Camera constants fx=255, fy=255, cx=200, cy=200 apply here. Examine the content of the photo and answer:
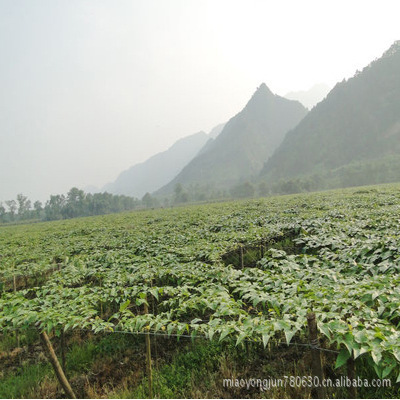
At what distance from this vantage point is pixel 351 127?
511 ft

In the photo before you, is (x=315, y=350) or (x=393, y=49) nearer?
(x=315, y=350)

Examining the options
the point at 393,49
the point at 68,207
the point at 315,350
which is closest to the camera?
the point at 315,350

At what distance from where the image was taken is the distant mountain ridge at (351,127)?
143500 mm

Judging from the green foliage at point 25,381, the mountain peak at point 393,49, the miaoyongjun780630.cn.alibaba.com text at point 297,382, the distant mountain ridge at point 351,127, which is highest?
the mountain peak at point 393,49

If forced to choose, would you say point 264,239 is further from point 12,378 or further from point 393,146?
point 393,146

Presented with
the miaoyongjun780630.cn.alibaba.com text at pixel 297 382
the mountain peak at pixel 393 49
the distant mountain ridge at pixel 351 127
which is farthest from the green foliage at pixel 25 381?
the mountain peak at pixel 393 49

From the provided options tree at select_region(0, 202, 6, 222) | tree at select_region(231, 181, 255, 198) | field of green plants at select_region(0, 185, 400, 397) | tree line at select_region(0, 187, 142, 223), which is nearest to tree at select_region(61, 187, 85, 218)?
tree line at select_region(0, 187, 142, 223)

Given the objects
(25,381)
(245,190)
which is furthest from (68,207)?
(25,381)

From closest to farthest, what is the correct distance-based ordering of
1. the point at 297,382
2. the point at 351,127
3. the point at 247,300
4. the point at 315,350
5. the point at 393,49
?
the point at 315,350, the point at 297,382, the point at 247,300, the point at 351,127, the point at 393,49

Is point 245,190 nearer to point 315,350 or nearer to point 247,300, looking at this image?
point 247,300

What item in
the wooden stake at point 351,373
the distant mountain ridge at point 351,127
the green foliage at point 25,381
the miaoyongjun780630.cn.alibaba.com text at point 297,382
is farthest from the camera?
the distant mountain ridge at point 351,127

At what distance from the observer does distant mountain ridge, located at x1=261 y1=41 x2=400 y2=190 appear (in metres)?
144

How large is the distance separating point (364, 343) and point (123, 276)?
467cm

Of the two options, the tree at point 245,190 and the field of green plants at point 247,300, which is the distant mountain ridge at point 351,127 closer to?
the tree at point 245,190
